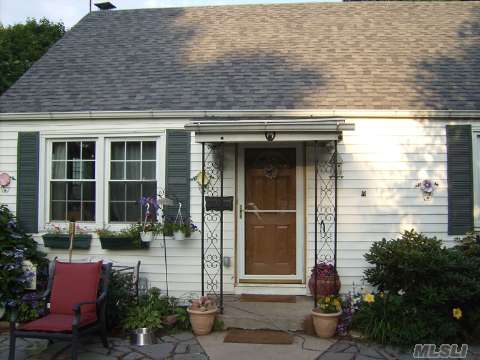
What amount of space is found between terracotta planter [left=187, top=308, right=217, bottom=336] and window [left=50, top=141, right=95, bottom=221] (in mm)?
2468

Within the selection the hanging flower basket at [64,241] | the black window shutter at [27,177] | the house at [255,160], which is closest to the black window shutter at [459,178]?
the house at [255,160]

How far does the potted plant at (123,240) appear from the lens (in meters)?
6.69

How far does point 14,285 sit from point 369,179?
196 inches

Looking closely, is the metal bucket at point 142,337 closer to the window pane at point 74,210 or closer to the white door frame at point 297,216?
the white door frame at point 297,216

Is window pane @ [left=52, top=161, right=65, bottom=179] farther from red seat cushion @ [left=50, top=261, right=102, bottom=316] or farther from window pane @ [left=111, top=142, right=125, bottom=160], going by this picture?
red seat cushion @ [left=50, top=261, right=102, bottom=316]

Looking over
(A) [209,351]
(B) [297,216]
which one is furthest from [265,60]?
(A) [209,351]

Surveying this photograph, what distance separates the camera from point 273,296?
263 inches

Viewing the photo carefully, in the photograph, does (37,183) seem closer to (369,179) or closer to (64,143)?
(64,143)

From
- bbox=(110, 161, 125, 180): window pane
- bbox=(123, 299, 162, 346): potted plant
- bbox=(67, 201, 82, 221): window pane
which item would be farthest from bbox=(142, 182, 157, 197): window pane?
bbox=(123, 299, 162, 346): potted plant

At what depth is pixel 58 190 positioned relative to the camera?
727 centimetres

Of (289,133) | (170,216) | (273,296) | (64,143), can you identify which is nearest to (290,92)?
(289,133)

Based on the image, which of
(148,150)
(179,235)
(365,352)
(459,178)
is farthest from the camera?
(148,150)

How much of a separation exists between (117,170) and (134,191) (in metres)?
0.42

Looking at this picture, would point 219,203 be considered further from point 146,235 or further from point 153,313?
point 153,313
